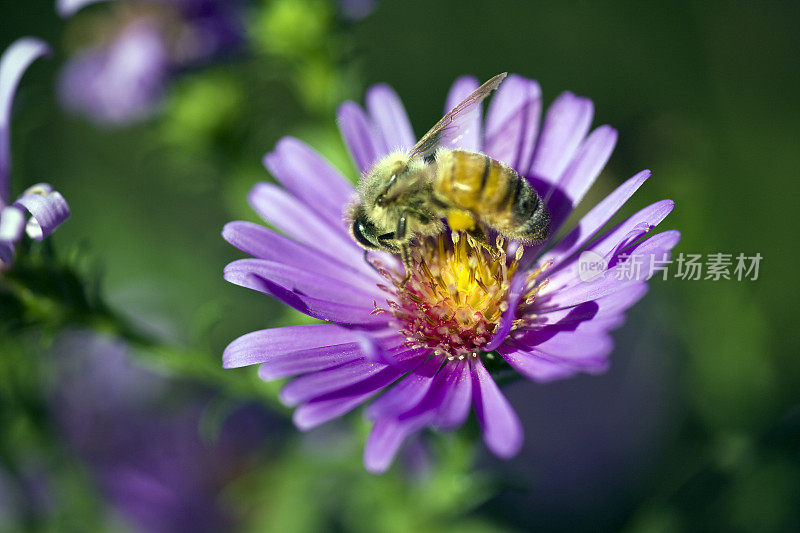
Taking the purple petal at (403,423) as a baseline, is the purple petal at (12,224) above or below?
above

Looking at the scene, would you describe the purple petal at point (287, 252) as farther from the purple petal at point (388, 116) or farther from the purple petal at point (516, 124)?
the purple petal at point (516, 124)

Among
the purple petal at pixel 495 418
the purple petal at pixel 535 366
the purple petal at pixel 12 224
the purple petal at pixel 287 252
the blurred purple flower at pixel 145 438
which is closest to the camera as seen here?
the purple petal at pixel 495 418

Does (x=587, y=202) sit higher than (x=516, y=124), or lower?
lower

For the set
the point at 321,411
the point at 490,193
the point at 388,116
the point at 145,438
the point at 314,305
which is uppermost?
the point at 388,116

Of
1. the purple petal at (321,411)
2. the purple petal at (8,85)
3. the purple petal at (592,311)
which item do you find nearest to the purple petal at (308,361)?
the purple petal at (321,411)

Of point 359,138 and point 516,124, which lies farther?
point 359,138

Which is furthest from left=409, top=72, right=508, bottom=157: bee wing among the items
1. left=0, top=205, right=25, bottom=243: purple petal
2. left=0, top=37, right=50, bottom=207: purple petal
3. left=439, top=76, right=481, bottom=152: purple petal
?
left=0, top=37, right=50, bottom=207: purple petal

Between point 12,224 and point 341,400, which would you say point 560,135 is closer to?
point 341,400

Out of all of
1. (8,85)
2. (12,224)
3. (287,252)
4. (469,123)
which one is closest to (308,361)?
(287,252)
